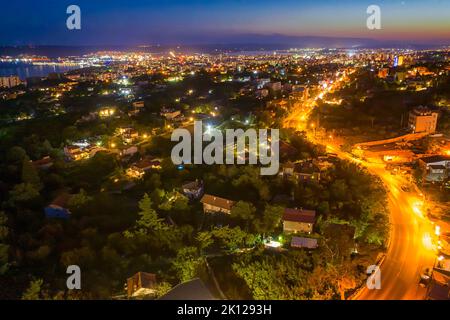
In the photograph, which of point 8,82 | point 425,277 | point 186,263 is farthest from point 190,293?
point 8,82

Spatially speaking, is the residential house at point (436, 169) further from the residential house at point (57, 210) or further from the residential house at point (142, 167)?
the residential house at point (57, 210)

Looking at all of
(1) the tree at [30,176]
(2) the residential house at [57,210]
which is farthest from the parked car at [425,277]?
(1) the tree at [30,176]

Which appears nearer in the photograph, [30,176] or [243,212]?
[243,212]

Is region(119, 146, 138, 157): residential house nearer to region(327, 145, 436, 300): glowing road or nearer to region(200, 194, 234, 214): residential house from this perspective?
region(200, 194, 234, 214): residential house

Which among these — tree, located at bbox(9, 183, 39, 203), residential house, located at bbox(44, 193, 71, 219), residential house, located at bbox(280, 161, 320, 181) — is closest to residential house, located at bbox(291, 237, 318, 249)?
residential house, located at bbox(280, 161, 320, 181)

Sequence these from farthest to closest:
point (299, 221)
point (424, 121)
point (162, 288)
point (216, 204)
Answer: point (424, 121)
point (216, 204)
point (299, 221)
point (162, 288)

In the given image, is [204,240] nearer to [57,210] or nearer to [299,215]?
[299,215]

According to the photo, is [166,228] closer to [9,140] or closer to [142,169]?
[142,169]
